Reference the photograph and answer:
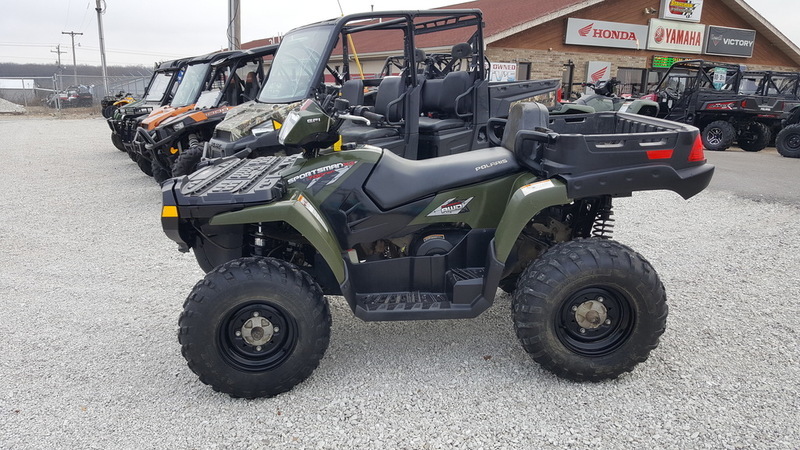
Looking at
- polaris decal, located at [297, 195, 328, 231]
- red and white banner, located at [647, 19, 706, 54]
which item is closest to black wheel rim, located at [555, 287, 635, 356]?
polaris decal, located at [297, 195, 328, 231]

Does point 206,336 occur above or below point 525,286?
below

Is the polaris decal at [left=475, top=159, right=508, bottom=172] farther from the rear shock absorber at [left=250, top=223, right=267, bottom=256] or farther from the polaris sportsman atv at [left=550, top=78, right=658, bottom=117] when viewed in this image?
the polaris sportsman atv at [left=550, top=78, right=658, bottom=117]

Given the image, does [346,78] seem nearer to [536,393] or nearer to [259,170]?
[259,170]

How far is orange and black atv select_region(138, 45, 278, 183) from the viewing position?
864cm

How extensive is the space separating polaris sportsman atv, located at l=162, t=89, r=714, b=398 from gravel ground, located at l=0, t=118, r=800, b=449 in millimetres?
247

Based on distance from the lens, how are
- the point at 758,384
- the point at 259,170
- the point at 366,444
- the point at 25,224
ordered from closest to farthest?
1. the point at 366,444
2. the point at 758,384
3. the point at 259,170
4. the point at 25,224

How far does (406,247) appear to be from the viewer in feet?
11.5

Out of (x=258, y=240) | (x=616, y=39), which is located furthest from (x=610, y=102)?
(x=616, y=39)

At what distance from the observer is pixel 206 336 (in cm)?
296

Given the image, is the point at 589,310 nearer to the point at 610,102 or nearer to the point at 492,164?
the point at 492,164

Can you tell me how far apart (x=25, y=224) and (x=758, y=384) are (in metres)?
7.67

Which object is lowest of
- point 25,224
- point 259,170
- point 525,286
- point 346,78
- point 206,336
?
point 25,224

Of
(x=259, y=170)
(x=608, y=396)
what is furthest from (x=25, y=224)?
(x=608, y=396)

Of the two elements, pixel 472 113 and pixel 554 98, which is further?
pixel 554 98
